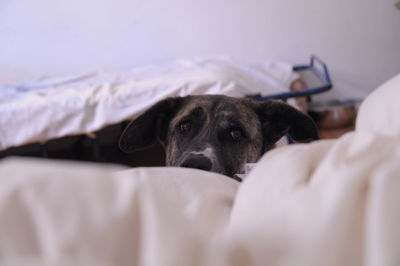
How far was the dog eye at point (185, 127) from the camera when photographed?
3.64 feet

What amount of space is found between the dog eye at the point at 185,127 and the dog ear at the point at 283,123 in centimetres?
24

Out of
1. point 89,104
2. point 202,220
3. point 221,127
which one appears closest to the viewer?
point 202,220

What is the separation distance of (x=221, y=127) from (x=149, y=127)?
0.25 metres

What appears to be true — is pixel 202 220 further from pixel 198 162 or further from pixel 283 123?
pixel 283 123

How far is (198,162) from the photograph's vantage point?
0.91 metres

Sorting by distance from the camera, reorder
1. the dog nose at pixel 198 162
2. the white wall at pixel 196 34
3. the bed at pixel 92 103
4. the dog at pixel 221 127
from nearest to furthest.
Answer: the dog nose at pixel 198 162 → the dog at pixel 221 127 → the bed at pixel 92 103 → the white wall at pixel 196 34

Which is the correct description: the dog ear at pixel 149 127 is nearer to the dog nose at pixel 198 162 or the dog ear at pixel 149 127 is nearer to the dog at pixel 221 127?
the dog at pixel 221 127

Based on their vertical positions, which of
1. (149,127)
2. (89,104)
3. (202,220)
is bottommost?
(89,104)

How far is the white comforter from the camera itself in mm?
203

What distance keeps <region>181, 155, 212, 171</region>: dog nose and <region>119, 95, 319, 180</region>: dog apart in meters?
0.06

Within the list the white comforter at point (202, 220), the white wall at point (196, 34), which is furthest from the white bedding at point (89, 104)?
the white comforter at point (202, 220)

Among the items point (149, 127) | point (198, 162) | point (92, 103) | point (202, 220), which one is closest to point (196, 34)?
point (92, 103)

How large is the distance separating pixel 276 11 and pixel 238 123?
265cm

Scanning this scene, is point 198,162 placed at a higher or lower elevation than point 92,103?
higher
